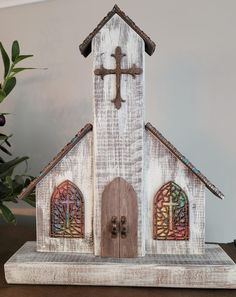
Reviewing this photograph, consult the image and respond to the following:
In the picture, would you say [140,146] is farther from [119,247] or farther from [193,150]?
[193,150]

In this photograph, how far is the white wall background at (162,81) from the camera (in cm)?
110

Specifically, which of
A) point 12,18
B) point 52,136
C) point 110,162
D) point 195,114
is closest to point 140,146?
point 110,162

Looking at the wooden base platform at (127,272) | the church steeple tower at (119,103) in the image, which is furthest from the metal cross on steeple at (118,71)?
the wooden base platform at (127,272)

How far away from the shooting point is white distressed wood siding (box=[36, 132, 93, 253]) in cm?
81

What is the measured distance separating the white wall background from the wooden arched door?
1.28ft

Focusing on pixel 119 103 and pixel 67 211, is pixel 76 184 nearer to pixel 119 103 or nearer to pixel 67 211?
pixel 67 211

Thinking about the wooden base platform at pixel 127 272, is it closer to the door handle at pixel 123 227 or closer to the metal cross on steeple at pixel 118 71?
the door handle at pixel 123 227

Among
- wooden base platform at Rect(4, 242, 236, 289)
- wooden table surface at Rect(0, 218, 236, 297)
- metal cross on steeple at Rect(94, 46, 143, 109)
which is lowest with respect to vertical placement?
wooden table surface at Rect(0, 218, 236, 297)

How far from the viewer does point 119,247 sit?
0.80 m

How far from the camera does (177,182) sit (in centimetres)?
81

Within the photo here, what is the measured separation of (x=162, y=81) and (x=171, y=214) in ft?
1.52

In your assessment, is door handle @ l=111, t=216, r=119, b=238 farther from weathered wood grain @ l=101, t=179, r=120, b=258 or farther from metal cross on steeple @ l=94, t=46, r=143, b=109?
metal cross on steeple @ l=94, t=46, r=143, b=109

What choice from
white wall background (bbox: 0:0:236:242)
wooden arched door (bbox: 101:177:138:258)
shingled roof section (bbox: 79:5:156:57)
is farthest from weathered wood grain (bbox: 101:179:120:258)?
white wall background (bbox: 0:0:236:242)

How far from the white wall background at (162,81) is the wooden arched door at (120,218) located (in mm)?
389
